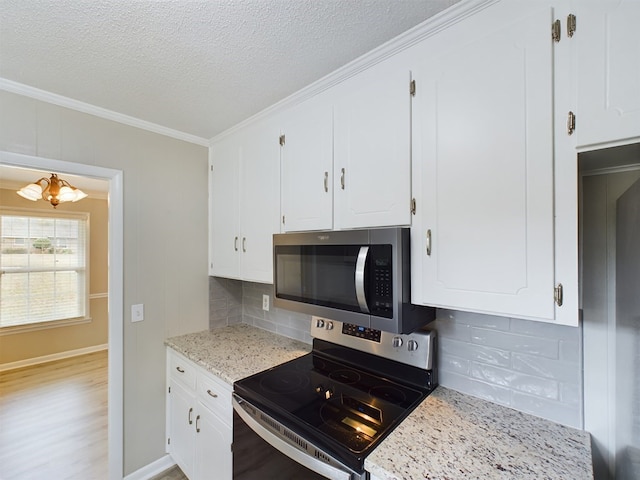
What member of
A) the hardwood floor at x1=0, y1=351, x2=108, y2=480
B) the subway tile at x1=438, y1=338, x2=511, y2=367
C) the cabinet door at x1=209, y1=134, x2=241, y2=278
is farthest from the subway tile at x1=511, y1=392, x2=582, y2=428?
the hardwood floor at x1=0, y1=351, x2=108, y2=480

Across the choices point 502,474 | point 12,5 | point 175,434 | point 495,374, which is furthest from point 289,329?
point 12,5

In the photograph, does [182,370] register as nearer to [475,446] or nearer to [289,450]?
[289,450]

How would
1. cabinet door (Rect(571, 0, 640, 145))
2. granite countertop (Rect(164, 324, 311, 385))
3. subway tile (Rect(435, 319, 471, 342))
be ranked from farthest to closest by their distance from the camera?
granite countertop (Rect(164, 324, 311, 385))
subway tile (Rect(435, 319, 471, 342))
cabinet door (Rect(571, 0, 640, 145))

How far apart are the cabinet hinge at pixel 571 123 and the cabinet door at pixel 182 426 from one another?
222 cm

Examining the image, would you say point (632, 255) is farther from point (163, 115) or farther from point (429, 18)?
point (163, 115)

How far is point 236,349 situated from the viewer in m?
1.91

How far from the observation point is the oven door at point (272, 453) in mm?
982

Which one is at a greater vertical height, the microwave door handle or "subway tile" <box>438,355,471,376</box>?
the microwave door handle

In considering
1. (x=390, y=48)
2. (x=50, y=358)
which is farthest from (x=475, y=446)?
(x=50, y=358)

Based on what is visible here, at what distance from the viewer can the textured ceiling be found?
1.03 meters

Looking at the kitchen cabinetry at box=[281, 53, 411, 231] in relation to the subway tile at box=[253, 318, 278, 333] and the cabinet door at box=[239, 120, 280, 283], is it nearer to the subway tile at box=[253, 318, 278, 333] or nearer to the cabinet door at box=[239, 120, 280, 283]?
the cabinet door at box=[239, 120, 280, 283]

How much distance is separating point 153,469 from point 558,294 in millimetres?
2609

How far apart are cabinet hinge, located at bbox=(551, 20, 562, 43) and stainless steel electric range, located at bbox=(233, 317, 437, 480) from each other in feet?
3.80

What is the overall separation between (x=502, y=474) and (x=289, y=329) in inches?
59.0
